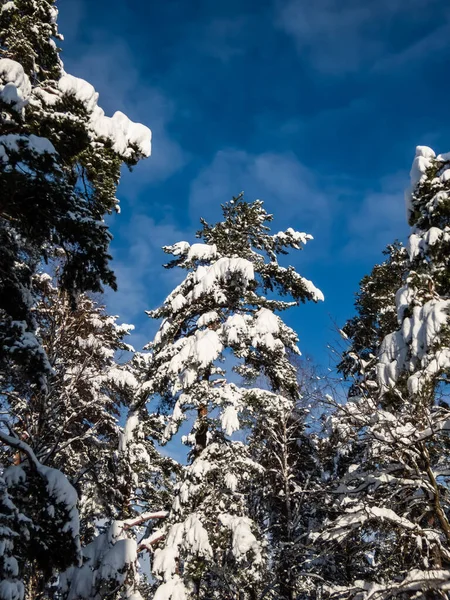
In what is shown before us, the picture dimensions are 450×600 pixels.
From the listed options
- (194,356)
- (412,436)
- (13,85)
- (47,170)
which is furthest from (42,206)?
(412,436)

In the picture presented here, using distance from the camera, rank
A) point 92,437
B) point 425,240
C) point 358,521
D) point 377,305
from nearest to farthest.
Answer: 1. point 358,521
2. point 425,240
3. point 92,437
4. point 377,305

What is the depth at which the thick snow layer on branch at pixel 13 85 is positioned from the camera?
217 inches

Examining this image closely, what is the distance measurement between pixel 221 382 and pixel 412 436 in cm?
491

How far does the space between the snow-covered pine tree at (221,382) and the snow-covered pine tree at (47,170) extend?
4143 mm

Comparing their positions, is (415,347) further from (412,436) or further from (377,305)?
(377,305)

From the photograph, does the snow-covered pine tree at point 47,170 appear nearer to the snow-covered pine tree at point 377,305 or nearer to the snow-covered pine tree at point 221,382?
the snow-covered pine tree at point 221,382

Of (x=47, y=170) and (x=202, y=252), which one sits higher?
(x=202, y=252)

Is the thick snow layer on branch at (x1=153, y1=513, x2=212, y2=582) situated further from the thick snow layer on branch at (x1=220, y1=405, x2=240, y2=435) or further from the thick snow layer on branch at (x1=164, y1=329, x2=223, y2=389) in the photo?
the thick snow layer on branch at (x1=164, y1=329, x2=223, y2=389)

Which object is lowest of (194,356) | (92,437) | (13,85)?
(92,437)

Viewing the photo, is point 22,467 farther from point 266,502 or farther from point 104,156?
point 266,502

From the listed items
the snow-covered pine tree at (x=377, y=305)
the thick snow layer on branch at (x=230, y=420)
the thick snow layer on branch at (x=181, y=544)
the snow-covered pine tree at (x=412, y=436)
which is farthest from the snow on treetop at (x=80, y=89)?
the snow-covered pine tree at (x=377, y=305)

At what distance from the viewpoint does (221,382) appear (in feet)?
35.1

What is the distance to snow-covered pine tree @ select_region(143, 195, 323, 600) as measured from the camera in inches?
332

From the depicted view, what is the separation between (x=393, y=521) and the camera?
6582mm
